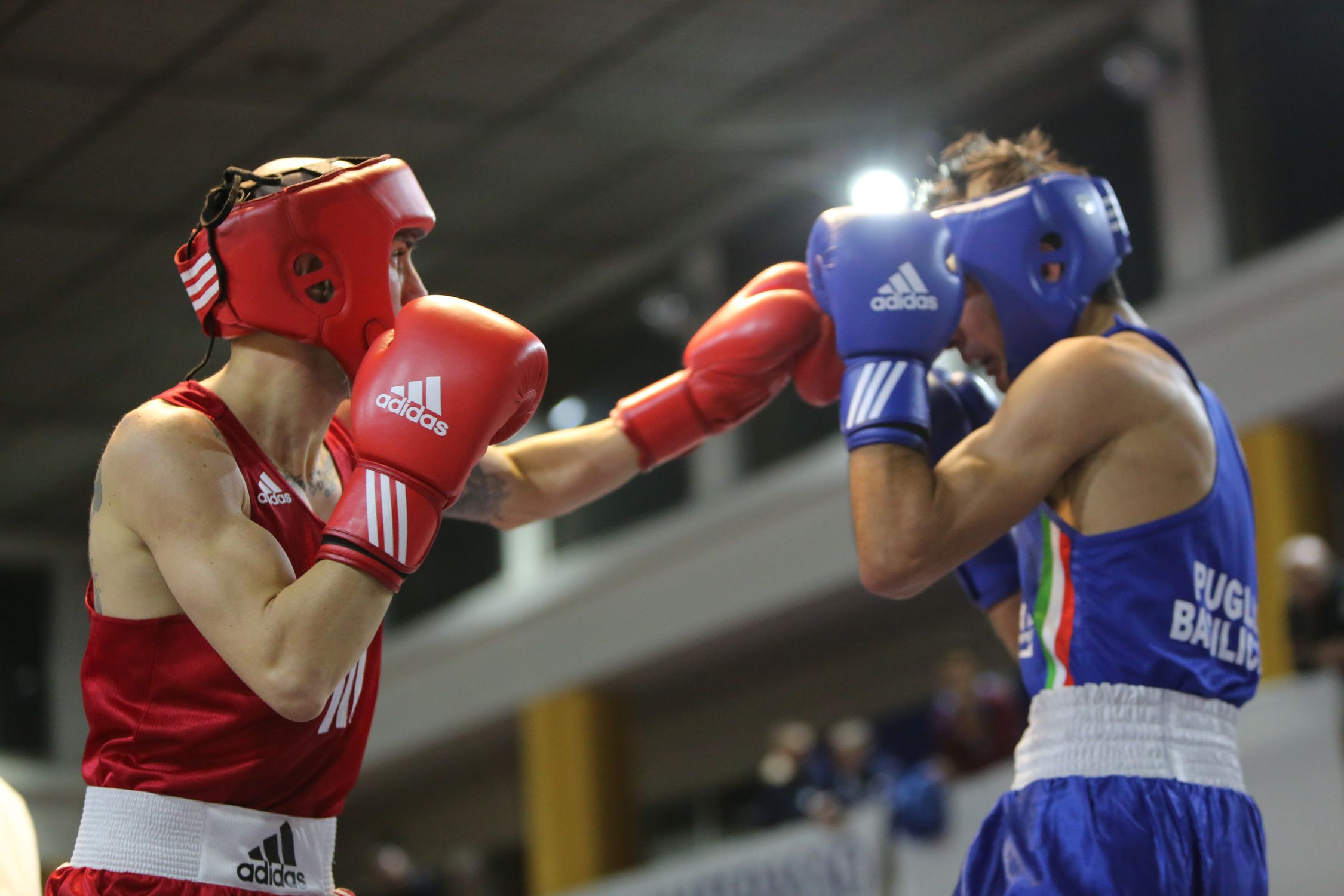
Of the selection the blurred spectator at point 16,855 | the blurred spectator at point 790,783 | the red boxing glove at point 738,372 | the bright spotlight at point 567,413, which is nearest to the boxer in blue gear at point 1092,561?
the red boxing glove at point 738,372

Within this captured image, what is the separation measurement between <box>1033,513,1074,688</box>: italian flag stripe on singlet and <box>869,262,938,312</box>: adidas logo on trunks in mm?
401

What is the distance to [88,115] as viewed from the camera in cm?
772

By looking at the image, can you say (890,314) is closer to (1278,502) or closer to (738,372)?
(738,372)

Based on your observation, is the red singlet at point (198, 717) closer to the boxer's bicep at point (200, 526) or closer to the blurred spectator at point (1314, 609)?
the boxer's bicep at point (200, 526)

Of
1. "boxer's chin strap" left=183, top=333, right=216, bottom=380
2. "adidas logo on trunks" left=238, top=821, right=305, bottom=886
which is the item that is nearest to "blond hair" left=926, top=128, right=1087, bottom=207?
"boxer's chin strap" left=183, top=333, right=216, bottom=380

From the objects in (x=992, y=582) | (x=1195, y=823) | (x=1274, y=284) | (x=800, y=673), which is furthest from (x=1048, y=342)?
(x=800, y=673)

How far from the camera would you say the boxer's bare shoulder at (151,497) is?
2133mm

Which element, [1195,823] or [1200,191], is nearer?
[1195,823]

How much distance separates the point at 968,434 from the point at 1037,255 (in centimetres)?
36

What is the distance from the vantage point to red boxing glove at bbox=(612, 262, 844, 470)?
2977 millimetres

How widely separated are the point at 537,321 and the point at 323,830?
30.7 ft

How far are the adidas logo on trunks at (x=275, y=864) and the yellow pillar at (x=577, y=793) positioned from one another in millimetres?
8564

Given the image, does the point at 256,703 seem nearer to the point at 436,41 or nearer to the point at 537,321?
the point at 436,41

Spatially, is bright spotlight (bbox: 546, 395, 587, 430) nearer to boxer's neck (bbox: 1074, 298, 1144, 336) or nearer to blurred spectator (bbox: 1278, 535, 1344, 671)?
blurred spectator (bbox: 1278, 535, 1344, 671)
